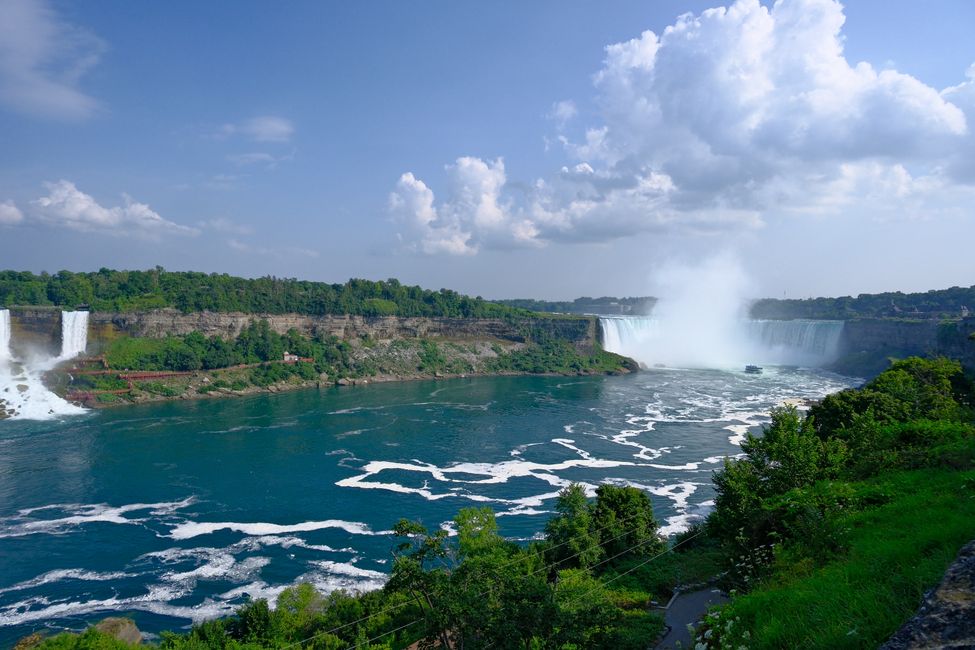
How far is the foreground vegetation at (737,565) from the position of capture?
5.14 meters

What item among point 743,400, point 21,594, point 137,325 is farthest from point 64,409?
point 743,400

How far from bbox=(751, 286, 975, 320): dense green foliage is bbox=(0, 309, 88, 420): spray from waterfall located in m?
108

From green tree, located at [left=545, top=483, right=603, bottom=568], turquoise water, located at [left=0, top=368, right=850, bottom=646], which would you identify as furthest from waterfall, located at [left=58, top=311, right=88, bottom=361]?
green tree, located at [left=545, top=483, right=603, bottom=568]

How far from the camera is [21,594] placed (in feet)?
59.9

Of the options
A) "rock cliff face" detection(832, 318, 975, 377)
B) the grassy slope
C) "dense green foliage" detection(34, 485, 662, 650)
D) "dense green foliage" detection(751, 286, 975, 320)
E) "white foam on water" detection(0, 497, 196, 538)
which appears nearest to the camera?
the grassy slope

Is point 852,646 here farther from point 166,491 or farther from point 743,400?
point 743,400

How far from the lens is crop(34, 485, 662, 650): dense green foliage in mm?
8484

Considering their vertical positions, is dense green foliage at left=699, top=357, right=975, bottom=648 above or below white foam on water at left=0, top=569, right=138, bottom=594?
above

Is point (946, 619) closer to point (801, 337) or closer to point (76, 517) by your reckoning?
point (76, 517)

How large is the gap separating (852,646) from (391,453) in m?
32.8

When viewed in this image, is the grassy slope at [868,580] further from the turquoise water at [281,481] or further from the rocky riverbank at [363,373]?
the rocky riverbank at [363,373]

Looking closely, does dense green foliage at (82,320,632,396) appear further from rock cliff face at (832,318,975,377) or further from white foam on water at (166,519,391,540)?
white foam on water at (166,519,391,540)

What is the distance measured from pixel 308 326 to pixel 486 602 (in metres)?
68.9

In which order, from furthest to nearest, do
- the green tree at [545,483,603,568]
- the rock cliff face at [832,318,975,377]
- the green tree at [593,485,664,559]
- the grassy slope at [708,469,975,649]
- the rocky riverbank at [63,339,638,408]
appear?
the rock cliff face at [832,318,975,377], the rocky riverbank at [63,339,638,408], the green tree at [593,485,664,559], the green tree at [545,483,603,568], the grassy slope at [708,469,975,649]
